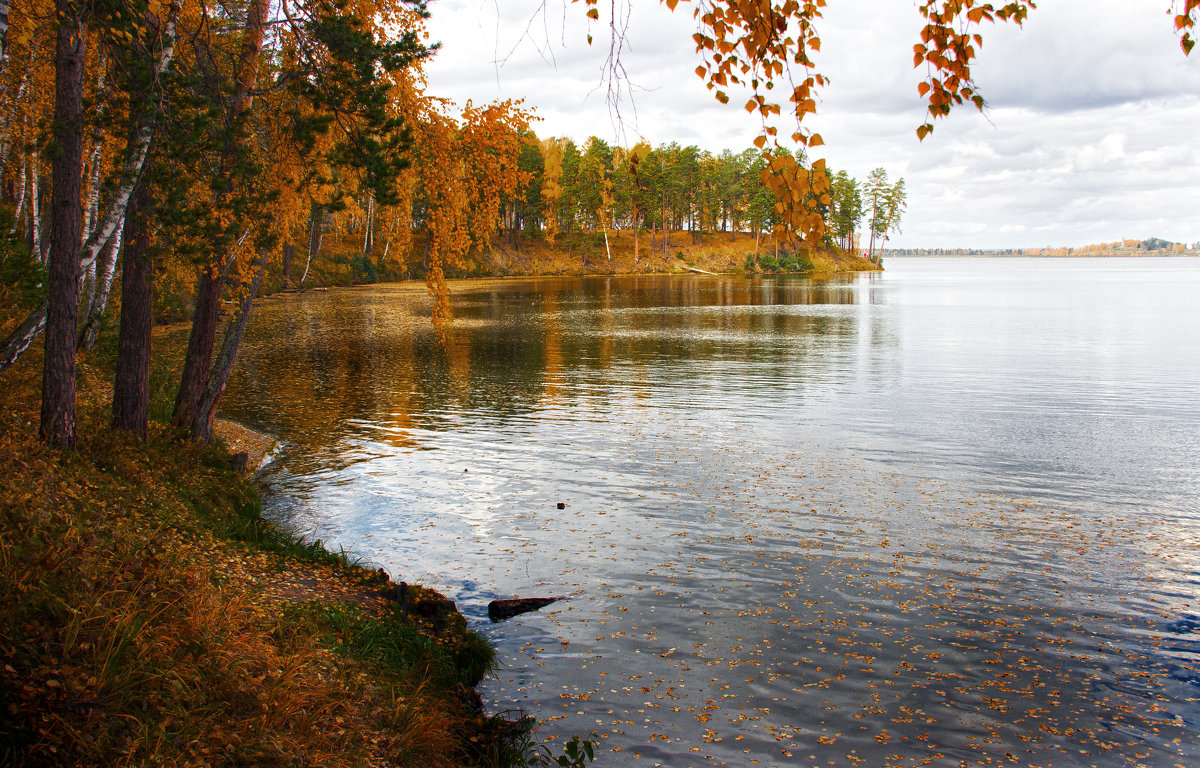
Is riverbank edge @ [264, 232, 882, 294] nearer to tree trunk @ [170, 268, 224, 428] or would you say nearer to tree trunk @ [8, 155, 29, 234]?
tree trunk @ [8, 155, 29, 234]

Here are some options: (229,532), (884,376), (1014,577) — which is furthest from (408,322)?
(1014,577)

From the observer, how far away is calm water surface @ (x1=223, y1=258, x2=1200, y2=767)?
701 centimetres

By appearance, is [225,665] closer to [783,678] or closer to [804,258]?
[783,678]

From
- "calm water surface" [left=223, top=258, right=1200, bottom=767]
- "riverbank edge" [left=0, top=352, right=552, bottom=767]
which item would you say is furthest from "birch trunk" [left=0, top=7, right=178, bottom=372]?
"calm water surface" [left=223, top=258, right=1200, bottom=767]

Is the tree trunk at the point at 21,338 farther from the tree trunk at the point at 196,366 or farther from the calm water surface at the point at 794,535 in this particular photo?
Result: the calm water surface at the point at 794,535

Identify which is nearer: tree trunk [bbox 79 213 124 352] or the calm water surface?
the calm water surface

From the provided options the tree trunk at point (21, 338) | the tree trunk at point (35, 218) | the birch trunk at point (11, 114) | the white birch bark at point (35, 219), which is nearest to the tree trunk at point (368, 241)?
the tree trunk at point (35, 218)

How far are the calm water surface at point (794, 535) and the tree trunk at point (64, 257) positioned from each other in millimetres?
4013

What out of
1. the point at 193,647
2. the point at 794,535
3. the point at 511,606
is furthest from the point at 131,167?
the point at 794,535

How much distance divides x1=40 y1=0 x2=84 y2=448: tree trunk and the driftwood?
18.3 feet

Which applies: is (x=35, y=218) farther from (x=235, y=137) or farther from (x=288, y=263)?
(x=288, y=263)

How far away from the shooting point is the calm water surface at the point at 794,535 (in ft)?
23.0

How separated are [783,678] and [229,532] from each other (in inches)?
282

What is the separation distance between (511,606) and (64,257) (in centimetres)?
678
